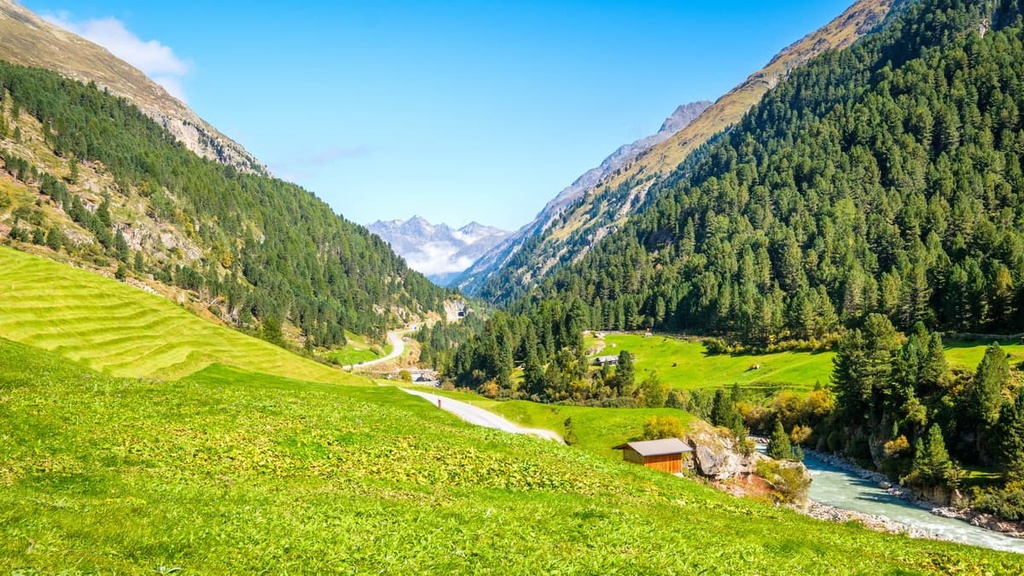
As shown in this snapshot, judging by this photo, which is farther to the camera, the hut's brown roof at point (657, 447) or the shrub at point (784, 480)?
the shrub at point (784, 480)

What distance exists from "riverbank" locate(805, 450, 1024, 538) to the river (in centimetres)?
91

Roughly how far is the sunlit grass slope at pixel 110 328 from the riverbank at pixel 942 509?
8626 centimetres

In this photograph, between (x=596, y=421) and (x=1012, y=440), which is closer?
(x=596, y=421)

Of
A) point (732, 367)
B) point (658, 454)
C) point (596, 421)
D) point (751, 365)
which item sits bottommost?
point (732, 367)

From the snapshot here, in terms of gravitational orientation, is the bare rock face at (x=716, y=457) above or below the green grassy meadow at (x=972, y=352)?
below

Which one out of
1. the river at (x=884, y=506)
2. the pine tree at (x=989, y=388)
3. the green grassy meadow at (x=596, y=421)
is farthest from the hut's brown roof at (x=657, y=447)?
the pine tree at (x=989, y=388)

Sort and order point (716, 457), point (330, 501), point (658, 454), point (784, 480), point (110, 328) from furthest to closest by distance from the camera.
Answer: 1. point (784, 480)
2. point (716, 457)
3. point (110, 328)
4. point (658, 454)
5. point (330, 501)

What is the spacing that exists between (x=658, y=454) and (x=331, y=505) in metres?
42.2

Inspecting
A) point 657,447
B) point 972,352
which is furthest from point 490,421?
point 972,352

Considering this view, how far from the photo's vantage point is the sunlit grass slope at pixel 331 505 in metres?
16.0

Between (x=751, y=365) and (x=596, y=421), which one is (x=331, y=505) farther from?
A: (x=751, y=365)

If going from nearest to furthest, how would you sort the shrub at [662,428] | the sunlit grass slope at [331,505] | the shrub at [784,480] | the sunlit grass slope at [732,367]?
the sunlit grass slope at [331,505] → the shrub at [662,428] → the shrub at [784,480] → the sunlit grass slope at [732,367]

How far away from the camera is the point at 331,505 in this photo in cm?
2162

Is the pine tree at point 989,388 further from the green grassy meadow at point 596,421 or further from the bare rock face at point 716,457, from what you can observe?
the green grassy meadow at point 596,421
